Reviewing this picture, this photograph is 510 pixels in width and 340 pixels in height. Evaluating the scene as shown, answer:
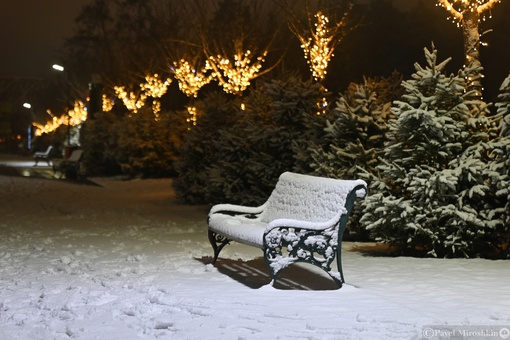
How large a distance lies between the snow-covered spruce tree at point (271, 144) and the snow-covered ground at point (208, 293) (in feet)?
8.83

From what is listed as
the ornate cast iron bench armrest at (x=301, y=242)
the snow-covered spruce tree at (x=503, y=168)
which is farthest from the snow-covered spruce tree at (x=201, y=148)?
the ornate cast iron bench armrest at (x=301, y=242)

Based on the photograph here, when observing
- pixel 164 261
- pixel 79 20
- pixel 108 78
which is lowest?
pixel 164 261

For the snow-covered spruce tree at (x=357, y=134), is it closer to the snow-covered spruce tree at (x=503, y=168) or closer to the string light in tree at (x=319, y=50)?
the snow-covered spruce tree at (x=503, y=168)

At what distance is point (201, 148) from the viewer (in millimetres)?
19922

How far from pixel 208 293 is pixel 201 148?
1201 cm

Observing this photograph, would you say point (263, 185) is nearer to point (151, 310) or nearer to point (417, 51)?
point (151, 310)

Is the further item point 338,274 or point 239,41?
point 239,41

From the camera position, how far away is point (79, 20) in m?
60.8

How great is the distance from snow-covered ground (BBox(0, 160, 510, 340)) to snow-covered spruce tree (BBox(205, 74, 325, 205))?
2.69 meters

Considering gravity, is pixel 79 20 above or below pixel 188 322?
above

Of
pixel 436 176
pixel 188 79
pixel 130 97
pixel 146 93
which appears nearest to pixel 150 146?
pixel 188 79

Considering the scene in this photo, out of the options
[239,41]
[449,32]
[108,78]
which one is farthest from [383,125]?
[108,78]

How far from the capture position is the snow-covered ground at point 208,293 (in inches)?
259

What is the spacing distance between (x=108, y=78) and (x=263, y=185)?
4534cm
